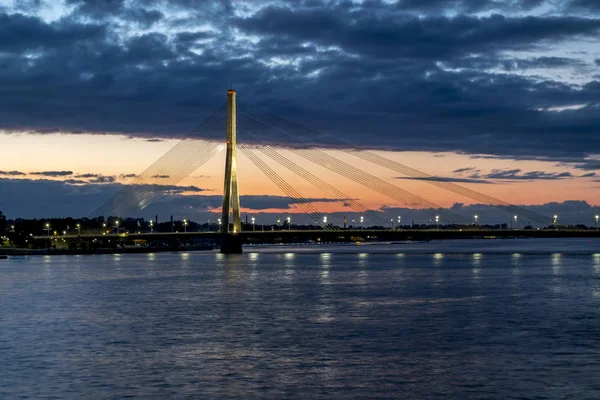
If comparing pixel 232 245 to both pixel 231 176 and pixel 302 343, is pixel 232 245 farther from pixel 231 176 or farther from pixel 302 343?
pixel 302 343

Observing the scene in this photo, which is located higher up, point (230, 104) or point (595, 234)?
point (230, 104)

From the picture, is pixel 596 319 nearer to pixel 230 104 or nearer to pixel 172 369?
pixel 172 369

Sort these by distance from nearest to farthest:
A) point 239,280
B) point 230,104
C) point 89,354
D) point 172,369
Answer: point 172,369, point 89,354, point 239,280, point 230,104

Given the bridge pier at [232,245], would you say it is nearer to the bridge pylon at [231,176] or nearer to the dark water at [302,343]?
the bridge pylon at [231,176]

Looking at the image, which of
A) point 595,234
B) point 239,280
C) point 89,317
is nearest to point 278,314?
point 89,317

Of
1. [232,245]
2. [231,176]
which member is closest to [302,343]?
[231,176]

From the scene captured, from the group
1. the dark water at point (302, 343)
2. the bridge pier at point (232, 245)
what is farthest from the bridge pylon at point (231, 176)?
the dark water at point (302, 343)

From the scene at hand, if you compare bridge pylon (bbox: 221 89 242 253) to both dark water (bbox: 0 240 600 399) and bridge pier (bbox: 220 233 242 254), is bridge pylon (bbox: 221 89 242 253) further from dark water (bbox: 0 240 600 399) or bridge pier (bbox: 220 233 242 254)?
dark water (bbox: 0 240 600 399)

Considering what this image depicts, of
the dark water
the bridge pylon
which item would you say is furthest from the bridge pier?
the dark water

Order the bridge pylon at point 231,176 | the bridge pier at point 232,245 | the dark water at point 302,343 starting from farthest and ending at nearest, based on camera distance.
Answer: the bridge pier at point 232,245, the bridge pylon at point 231,176, the dark water at point 302,343

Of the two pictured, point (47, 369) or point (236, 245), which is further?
point (236, 245)
